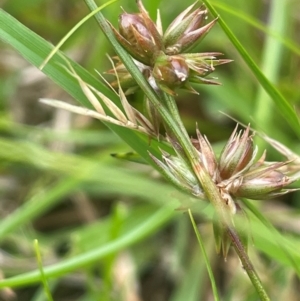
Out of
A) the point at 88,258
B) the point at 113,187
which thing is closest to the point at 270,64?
the point at 113,187

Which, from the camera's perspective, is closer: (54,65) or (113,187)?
(54,65)

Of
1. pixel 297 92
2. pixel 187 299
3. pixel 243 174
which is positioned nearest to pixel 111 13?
pixel 297 92

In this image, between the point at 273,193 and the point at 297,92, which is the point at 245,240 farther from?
the point at 297,92

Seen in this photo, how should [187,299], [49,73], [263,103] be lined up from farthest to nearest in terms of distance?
[263,103]
[187,299]
[49,73]

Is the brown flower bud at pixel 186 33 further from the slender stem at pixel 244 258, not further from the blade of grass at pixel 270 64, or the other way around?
the blade of grass at pixel 270 64

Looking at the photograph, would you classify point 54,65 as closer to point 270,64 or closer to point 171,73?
point 171,73

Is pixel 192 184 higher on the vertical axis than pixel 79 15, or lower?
lower

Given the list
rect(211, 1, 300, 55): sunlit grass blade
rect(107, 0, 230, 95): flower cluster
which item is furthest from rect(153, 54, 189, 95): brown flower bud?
rect(211, 1, 300, 55): sunlit grass blade

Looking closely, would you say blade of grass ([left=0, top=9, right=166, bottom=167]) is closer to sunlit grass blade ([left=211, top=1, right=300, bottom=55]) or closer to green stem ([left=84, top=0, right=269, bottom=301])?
green stem ([left=84, top=0, right=269, bottom=301])
